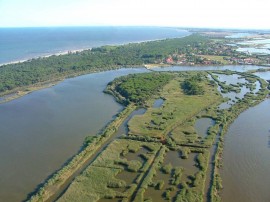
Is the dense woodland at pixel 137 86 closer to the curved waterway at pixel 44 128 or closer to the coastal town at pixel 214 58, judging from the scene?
the curved waterway at pixel 44 128

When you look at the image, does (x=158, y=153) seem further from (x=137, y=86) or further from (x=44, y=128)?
(x=137, y=86)

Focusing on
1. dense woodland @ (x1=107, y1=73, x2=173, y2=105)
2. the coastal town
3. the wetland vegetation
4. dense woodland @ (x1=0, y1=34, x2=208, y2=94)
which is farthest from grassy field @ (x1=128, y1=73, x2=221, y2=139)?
the coastal town

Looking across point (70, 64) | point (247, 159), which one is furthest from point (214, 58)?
point (247, 159)

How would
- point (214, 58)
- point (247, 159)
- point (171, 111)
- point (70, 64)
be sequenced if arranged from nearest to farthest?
point (247, 159)
point (171, 111)
point (70, 64)
point (214, 58)

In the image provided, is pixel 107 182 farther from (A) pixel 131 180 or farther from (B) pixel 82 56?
(B) pixel 82 56

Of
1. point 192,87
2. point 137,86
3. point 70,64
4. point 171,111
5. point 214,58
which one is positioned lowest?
point 214,58

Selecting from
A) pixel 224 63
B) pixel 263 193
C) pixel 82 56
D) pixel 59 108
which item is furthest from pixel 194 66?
pixel 263 193

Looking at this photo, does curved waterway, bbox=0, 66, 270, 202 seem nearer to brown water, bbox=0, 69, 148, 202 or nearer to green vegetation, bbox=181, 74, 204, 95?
brown water, bbox=0, 69, 148, 202
